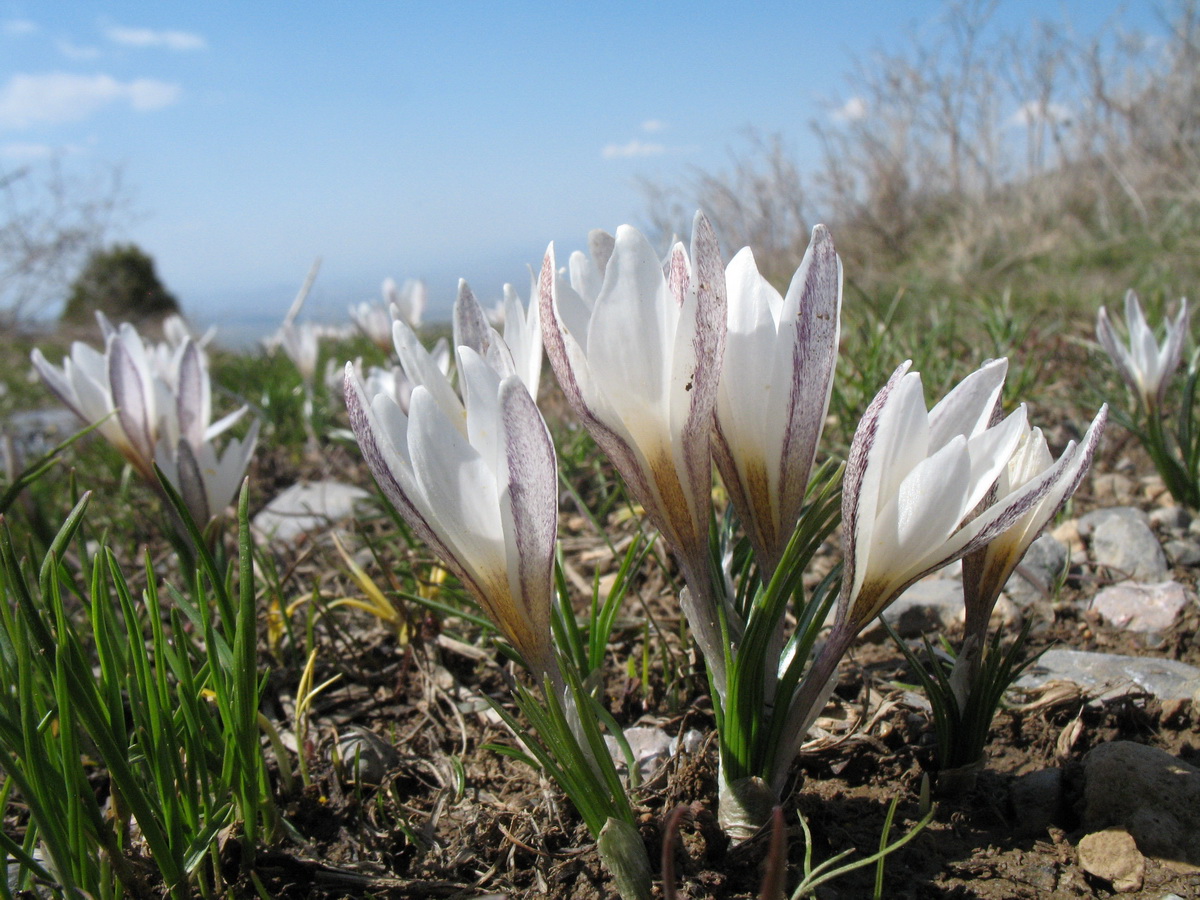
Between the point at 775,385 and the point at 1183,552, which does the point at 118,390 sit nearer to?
the point at 775,385

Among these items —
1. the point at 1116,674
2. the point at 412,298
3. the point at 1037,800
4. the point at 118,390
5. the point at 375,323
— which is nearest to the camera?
the point at 1037,800

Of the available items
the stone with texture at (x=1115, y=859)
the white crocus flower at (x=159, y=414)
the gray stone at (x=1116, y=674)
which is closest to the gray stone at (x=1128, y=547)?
the gray stone at (x=1116, y=674)

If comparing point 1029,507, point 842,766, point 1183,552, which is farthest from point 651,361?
point 1183,552

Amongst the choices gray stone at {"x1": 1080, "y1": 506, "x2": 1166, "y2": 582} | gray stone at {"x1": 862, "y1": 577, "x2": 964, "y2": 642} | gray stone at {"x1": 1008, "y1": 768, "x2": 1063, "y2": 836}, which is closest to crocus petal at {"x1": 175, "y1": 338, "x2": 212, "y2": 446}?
gray stone at {"x1": 862, "y1": 577, "x2": 964, "y2": 642}

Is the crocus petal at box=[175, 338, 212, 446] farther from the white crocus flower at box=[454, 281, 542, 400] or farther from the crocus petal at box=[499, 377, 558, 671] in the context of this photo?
the crocus petal at box=[499, 377, 558, 671]

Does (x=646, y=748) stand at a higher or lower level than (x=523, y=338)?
lower
